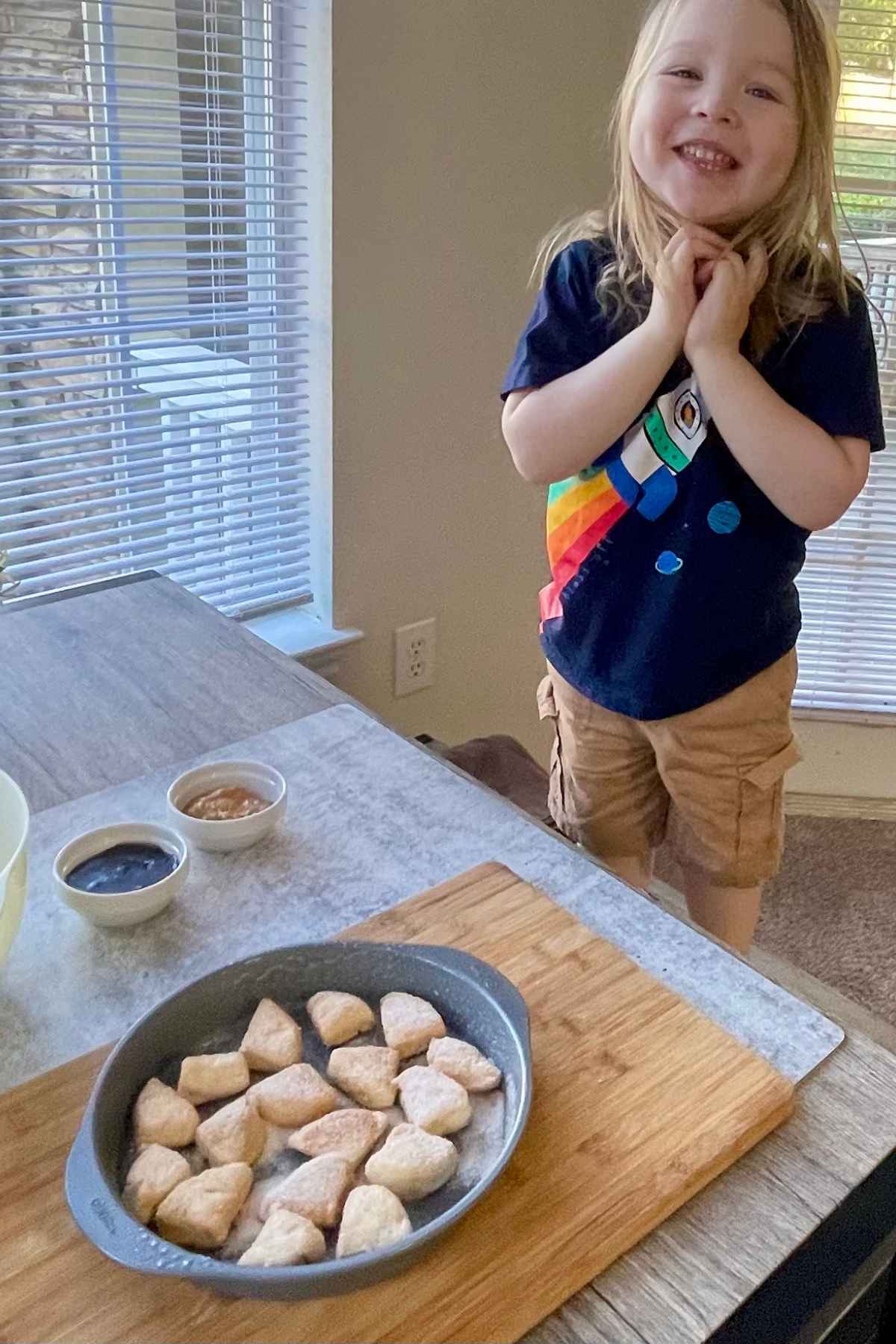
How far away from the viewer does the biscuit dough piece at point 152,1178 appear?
0.57m

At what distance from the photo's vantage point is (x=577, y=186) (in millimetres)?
1946

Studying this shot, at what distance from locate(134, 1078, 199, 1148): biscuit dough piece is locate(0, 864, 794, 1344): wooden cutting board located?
45 millimetres

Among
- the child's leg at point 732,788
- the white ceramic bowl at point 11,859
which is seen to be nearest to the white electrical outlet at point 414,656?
the child's leg at point 732,788

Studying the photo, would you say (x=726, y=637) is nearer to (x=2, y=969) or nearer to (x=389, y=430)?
(x=2, y=969)

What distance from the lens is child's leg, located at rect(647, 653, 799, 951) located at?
3.90 ft

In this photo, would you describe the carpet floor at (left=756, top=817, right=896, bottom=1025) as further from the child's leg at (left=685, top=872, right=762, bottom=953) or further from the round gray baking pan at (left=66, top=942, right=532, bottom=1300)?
the round gray baking pan at (left=66, top=942, right=532, bottom=1300)

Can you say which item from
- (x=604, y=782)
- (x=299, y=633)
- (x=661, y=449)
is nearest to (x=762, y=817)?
(x=604, y=782)

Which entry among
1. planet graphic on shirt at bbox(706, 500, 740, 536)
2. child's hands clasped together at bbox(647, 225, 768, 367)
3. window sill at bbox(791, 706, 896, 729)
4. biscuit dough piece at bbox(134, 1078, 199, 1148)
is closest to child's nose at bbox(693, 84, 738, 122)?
child's hands clasped together at bbox(647, 225, 768, 367)

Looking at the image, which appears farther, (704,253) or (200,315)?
(200,315)

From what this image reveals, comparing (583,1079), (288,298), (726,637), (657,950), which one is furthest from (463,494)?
(583,1079)

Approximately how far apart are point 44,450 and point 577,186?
98 centimetres

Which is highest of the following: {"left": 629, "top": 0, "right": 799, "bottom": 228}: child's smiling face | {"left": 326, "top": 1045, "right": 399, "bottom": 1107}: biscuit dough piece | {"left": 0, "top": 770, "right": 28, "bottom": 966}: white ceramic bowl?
{"left": 629, "top": 0, "right": 799, "bottom": 228}: child's smiling face

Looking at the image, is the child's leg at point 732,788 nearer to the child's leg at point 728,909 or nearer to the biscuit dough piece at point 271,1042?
the child's leg at point 728,909

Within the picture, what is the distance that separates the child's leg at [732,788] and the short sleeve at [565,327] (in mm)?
368
